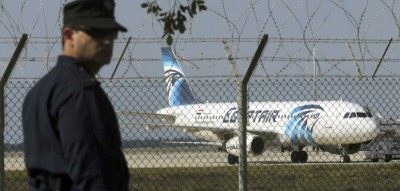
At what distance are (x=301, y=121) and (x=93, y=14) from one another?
34417 millimetres

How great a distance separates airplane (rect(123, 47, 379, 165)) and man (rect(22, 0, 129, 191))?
2724cm

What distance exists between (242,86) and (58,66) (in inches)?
182

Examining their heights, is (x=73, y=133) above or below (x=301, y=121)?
below

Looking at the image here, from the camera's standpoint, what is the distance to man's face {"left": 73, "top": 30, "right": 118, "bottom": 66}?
326 centimetres

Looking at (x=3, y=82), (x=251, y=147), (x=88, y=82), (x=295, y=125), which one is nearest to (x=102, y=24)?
(x=88, y=82)

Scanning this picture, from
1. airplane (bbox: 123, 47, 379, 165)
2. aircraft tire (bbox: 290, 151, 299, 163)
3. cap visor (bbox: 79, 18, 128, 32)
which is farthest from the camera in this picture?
aircraft tire (bbox: 290, 151, 299, 163)

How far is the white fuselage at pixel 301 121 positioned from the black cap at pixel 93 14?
29601 mm

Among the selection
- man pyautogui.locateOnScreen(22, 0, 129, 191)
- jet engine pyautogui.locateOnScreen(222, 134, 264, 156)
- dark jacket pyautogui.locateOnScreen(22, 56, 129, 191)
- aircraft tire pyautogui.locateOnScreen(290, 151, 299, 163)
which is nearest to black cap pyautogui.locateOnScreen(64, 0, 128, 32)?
man pyautogui.locateOnScreen(22, 0, 129, 191)

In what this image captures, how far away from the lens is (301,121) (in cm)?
3744

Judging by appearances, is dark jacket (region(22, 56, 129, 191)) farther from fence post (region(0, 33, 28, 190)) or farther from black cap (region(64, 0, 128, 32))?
fence post (region(0, 33, 28, 190))

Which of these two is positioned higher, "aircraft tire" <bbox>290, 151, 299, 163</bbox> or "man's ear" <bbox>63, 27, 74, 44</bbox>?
"aircraft tire" <bbox>290, 151, 299, 163</bbox>

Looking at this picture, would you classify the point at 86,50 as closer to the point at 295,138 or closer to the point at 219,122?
the point at 295,138

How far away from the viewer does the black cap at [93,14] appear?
10.7 feet

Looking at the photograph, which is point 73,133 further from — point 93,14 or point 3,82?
point 3,82
